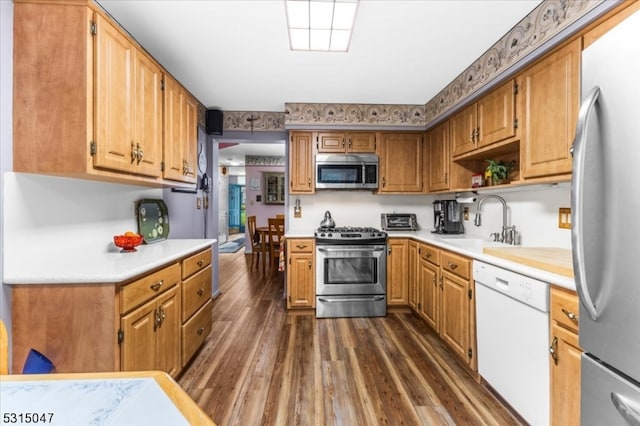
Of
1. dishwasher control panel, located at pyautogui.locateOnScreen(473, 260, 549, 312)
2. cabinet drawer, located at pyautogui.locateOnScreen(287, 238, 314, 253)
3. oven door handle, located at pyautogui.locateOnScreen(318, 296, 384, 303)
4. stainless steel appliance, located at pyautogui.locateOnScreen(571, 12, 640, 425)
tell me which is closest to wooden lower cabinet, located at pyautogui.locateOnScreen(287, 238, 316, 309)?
cabinet drawer, located at pyautogui.locateOnScreen(287, 238, 314, 253)

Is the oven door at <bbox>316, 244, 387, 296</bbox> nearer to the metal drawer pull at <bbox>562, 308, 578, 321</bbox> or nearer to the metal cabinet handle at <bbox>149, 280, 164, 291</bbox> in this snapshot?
the metal cabinet handle at <bbox>149, 280, 164, 291</bbox>

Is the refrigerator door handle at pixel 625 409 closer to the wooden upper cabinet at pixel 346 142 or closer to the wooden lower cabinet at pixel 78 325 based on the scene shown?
the wooden lower cabinet at pixel 78 325

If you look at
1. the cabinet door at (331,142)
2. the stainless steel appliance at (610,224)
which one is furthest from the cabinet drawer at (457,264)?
the cabinet door at (331,142)

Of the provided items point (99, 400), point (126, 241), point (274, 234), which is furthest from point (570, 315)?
point (274, 234)

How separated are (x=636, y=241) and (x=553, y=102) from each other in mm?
1371

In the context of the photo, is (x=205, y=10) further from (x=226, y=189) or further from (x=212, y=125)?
(x=226, y=189)

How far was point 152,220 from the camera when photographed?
2568 mm

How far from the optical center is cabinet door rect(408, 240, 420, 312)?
310 cm

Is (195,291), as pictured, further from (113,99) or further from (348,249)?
(348,249)

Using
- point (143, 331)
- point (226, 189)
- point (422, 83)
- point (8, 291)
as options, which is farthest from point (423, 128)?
point (226, 189)

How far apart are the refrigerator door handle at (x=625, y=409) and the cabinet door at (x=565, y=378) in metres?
0.51

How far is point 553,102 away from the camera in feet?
5.71

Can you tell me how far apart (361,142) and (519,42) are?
1824 millimetres

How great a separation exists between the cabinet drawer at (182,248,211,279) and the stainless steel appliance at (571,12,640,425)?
2123 millimetres
